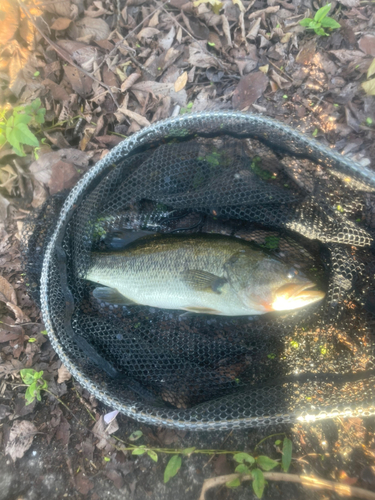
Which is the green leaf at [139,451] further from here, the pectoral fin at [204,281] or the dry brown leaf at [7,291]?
the dry brown leaf at [7,291]

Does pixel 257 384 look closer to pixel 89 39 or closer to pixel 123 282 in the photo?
pixel 123 282

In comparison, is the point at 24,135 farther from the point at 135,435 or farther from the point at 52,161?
the point at 135,435

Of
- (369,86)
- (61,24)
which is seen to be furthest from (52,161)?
(369,86)

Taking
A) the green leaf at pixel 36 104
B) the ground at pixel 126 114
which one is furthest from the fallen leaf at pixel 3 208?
the green leaf at pixel 36 104

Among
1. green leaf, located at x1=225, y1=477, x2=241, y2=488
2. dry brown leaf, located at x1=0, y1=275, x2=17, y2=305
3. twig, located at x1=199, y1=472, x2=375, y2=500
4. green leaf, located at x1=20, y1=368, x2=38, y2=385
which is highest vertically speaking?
dry brown leaf, located at x1=0, y1=275, x2=17, y2=305

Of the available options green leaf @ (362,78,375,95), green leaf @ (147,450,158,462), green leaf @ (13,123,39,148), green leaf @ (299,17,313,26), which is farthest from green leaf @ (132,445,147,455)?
green leaf @ (299,17,313,26)

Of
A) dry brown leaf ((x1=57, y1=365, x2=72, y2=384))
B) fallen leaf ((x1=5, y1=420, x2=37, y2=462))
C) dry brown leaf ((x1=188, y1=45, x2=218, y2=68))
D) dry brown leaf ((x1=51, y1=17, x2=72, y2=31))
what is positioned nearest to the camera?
fallen leaf ((x1=5, y1=420, x2=37, y2=462))

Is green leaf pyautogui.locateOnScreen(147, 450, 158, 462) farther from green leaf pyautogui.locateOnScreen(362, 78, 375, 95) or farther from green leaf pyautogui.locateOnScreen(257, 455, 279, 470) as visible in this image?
green leaf pyautogui.locateOnScreen(362, 78, 375, 95)
